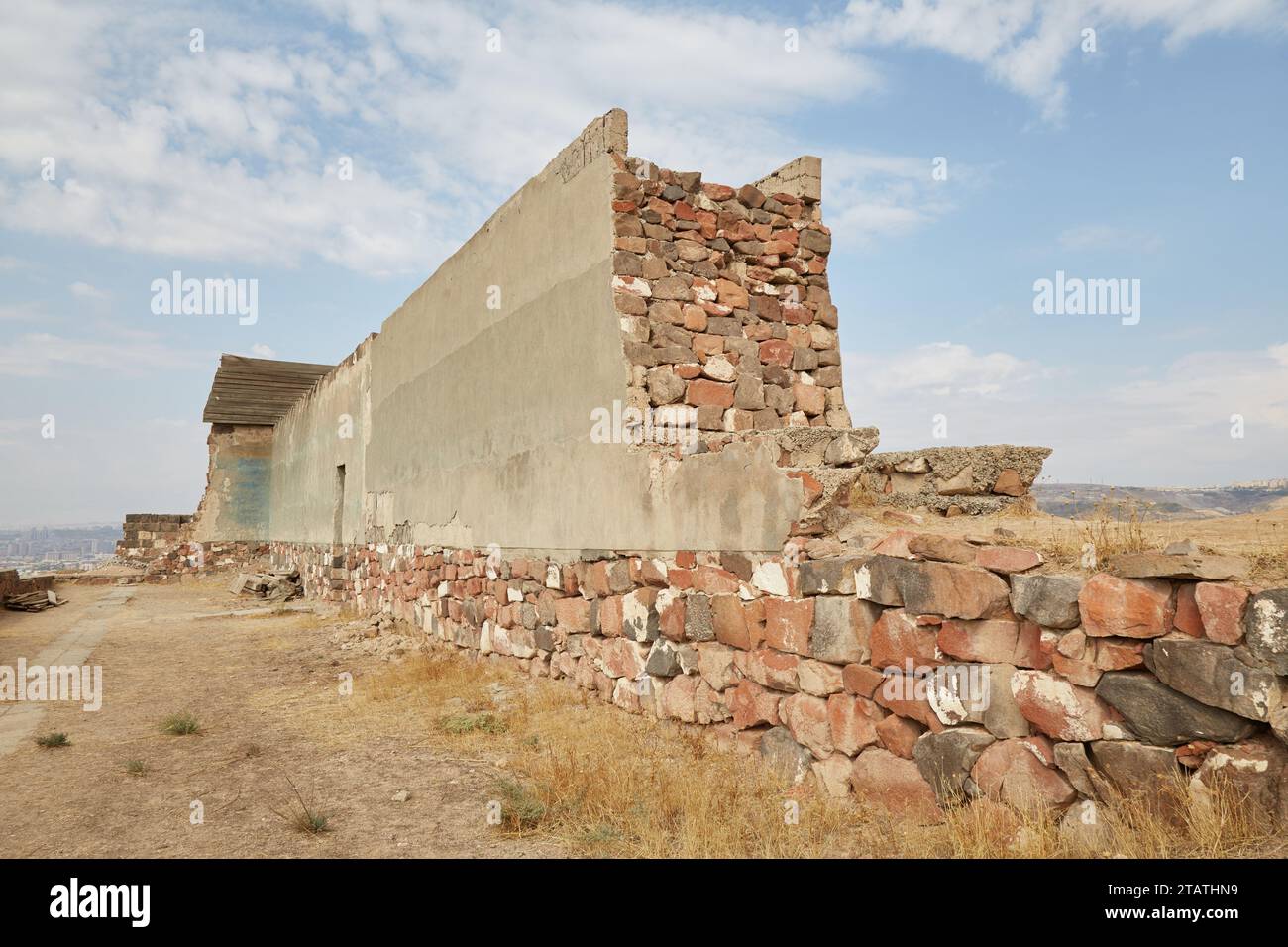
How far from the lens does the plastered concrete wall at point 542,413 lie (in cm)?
561

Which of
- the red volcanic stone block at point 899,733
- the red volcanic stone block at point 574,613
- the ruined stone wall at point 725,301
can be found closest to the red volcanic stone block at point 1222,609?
the red volcanic stone block at point 899,733

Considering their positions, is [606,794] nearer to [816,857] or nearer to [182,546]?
[816,857]

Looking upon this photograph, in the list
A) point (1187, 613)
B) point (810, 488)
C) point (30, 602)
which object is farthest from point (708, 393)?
point (30, 602)

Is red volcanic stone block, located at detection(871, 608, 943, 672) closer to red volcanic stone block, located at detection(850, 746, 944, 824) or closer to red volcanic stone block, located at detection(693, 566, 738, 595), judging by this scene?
red volcanic stone block, located at detection(850, 746, 944, 824)

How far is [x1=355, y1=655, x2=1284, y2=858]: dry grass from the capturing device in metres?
2.97

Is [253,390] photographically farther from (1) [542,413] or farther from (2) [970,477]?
(2) [970,477]

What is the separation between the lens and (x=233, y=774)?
17.8 feet

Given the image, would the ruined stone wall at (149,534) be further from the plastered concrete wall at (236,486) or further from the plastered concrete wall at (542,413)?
the plastered concrete wall at (542,413)

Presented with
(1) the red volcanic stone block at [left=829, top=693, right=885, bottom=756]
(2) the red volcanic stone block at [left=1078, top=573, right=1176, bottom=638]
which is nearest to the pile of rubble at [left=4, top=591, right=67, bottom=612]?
(1) the red volcanic stone block at [left=829, top=693, right=885, bottom=756]

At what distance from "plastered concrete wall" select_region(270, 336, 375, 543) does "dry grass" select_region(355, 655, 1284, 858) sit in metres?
8.78

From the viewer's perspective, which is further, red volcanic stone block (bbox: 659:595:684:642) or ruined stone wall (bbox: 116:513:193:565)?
ruined stone wall (bbox: 116:513:193:565)

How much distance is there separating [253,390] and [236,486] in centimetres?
286

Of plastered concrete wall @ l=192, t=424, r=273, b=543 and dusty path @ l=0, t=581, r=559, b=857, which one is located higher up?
plastered concrete wall @ l=192, t=424, r=273, b=543
